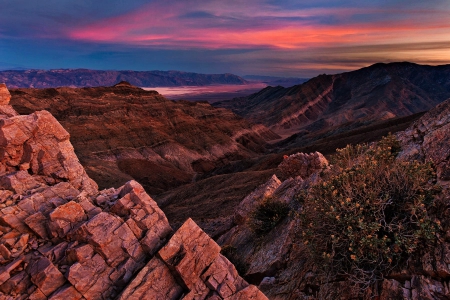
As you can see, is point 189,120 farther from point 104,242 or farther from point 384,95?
point 384,95

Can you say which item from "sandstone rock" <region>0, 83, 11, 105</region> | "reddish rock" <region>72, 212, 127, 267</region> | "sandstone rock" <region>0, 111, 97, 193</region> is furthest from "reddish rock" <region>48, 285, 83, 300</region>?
"sandstone rock" <region>0, 83, 11, 105</region>

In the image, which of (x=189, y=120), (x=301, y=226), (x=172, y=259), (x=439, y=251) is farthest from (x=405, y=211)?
(x=189, y=120)

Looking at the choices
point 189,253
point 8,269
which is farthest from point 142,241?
point 8,269

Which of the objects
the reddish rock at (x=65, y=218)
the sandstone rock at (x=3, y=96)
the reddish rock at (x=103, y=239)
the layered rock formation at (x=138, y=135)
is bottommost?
the layered rock formation at (x=138, y=135)

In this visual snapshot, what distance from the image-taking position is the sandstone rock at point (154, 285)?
8.05 m

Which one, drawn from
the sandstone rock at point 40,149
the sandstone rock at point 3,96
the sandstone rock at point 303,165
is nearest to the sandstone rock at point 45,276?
the sandstone rock at point 40,149

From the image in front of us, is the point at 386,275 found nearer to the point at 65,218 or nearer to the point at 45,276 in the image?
the point at 45,276

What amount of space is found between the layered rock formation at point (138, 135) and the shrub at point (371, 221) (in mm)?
44326

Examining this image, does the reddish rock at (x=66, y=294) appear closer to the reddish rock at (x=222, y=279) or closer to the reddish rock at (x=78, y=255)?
the reddish rock at (x=78, y=255)

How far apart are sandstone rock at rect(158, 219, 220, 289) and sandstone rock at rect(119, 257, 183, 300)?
0.28 m

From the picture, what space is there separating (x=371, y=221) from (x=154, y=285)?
252 inches

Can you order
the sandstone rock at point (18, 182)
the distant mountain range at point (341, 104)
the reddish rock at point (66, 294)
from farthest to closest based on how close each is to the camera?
the distant mountain range at point (341, 104)
the sandstone rock at point (18, 182)
the reddish rock at point (66, 294)

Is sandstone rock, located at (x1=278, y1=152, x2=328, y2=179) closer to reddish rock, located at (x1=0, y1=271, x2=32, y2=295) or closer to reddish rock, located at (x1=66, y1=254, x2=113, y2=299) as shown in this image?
reddish rock, located at (x1=66, y1=254, x2=113, y2=299)

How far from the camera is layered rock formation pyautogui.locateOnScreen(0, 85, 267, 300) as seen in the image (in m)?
7.92
